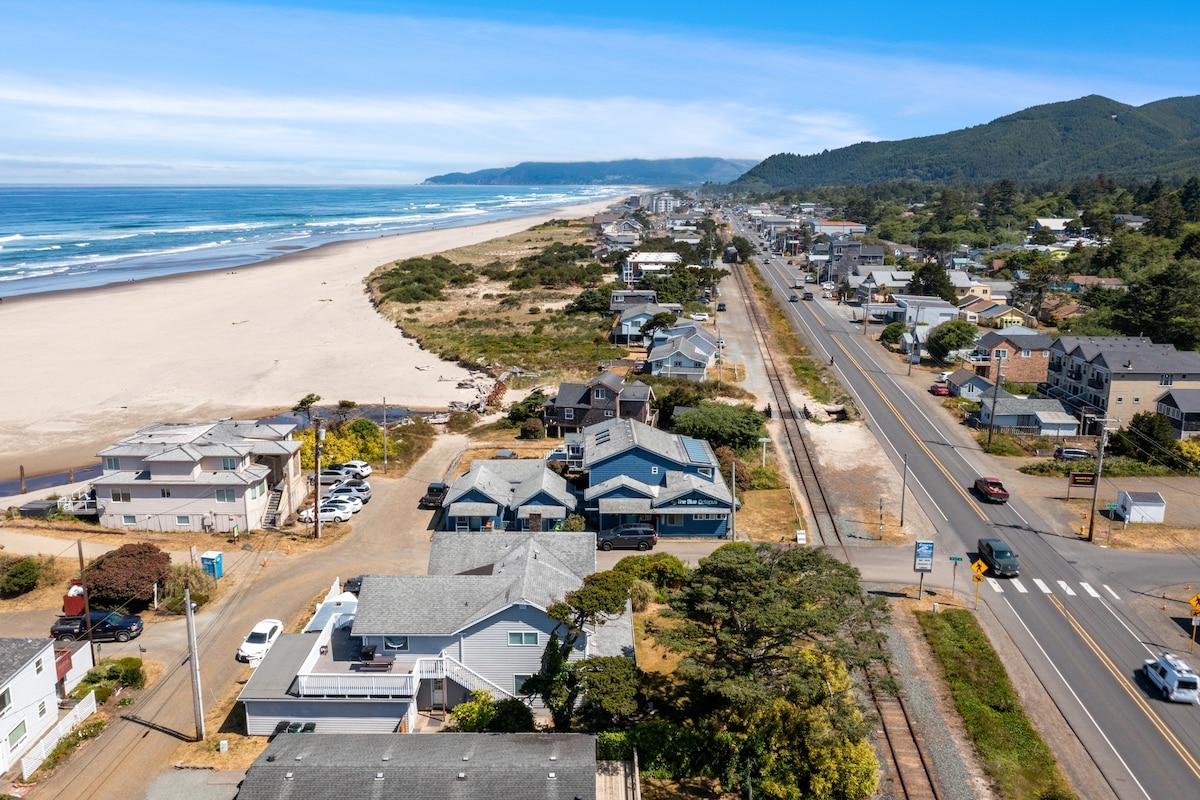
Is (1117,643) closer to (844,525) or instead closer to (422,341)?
(844,525)

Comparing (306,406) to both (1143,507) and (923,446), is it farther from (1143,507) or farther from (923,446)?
(1143,507)

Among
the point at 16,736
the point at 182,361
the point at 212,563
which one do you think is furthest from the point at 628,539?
the point at 182,361

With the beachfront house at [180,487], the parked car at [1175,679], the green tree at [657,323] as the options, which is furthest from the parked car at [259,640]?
the green tree at [657,323]

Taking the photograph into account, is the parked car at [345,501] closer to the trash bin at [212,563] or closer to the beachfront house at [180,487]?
the beachfront house at [180,487]

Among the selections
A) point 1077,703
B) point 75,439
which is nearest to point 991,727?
point 1077,703

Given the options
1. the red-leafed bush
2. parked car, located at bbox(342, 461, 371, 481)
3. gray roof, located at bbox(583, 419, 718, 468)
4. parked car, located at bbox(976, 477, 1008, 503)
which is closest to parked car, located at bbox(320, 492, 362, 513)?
parked car, located at bbox(342, 461, 371, 481)
